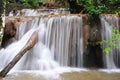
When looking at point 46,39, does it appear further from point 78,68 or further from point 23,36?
point 78,68

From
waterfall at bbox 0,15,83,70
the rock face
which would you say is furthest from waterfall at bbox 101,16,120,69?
the rock face

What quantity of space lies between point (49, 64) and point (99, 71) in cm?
166

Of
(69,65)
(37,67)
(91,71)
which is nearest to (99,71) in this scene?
(91,71)

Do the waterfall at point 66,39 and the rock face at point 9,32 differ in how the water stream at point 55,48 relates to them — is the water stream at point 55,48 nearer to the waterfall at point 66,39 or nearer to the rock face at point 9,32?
the waterfall at point 66,39

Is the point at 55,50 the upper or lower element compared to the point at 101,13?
lower

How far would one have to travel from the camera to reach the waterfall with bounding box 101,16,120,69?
32.5 ft

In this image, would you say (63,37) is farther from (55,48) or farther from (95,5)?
(95,5)

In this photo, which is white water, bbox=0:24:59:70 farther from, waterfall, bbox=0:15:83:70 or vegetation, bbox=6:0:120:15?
vegetation, bbox=6:0:120:15

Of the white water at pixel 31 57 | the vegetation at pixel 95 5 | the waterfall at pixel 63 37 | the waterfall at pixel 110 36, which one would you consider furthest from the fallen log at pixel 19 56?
the vegetation at pixel 95 5

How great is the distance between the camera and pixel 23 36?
33.1ft

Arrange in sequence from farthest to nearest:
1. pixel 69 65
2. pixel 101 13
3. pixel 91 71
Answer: pixel 101 13 < pixel 69 65 < pixel 91 71

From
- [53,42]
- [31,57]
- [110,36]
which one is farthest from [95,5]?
[31,57]

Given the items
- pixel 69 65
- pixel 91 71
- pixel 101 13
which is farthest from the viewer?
pixel 101 13

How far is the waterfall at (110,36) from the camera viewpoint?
32.5 ft
